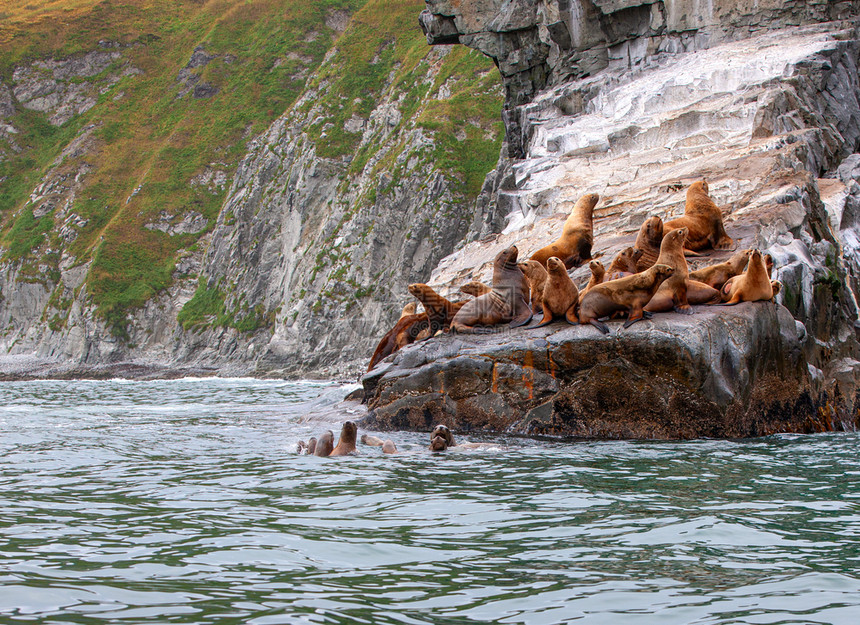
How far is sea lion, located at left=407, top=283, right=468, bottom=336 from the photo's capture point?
14959mm

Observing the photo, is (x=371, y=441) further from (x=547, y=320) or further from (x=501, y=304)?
(x=501, y=304)

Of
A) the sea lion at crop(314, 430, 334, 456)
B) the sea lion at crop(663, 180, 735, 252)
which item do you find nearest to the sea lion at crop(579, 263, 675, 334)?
the sea lion at crop(663, 180, 735, 252)

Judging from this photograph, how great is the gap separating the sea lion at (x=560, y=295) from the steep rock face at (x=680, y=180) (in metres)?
0.50

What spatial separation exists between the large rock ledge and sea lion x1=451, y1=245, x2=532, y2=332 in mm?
725

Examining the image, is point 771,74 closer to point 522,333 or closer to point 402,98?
point 522,333

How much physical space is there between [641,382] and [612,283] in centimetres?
160

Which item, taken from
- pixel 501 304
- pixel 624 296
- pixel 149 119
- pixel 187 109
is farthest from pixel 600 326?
pixel 149 119

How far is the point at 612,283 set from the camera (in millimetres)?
12086

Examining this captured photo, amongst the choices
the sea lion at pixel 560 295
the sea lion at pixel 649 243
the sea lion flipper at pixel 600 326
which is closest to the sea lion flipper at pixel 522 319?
the sea lion at pixel 560 295

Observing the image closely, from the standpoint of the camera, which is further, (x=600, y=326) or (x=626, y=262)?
(x=626, y=262)

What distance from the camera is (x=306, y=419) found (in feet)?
51.9

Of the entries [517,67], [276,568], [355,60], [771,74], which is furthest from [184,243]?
[276,568]

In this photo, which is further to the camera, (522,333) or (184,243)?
(184,243)

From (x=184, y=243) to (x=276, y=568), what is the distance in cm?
7487
